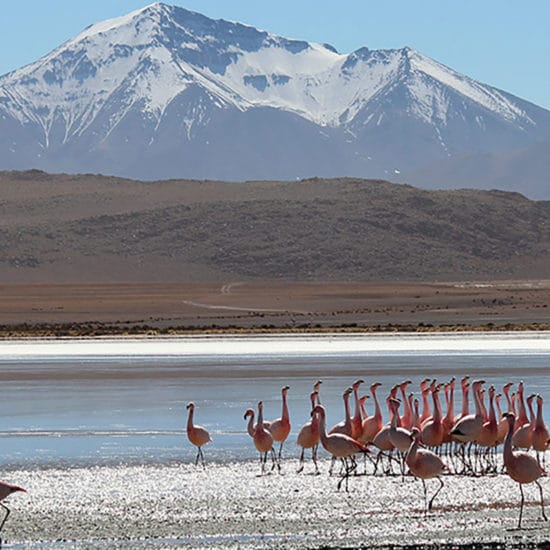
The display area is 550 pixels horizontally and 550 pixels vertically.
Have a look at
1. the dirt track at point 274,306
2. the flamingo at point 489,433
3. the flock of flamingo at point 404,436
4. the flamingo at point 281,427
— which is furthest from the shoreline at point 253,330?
the flamingo at point 489,433

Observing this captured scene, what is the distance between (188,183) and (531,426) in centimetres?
13677

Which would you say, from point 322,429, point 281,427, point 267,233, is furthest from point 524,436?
point 267,233

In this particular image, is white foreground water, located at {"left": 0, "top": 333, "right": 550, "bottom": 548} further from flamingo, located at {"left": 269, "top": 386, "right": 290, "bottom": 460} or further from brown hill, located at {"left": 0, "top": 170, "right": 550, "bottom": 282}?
brown hill, located at {"left": 0, "top": 170, "right": 550, "bottom": 282}

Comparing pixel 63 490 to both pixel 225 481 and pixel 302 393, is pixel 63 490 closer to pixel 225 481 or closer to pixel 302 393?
pixel 225 481

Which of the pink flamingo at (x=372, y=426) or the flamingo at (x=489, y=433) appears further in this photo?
the pink flamingo at (x=372, y=426)

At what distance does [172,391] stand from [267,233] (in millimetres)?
98554

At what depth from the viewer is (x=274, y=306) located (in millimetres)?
68562

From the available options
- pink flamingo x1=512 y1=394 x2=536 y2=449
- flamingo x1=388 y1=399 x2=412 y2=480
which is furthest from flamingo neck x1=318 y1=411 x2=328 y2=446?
pink flamingo x1=512 y1=394 x2=536 y2=449

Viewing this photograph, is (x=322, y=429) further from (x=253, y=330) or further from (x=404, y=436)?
(x=253, y=330)

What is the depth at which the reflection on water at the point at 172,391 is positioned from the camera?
19.3 m

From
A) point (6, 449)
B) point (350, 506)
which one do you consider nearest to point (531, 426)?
point (350, 506)

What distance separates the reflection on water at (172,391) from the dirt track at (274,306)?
1402 cm

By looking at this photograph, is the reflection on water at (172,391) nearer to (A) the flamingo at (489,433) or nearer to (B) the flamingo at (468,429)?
(B) the flamingo at (468,429)

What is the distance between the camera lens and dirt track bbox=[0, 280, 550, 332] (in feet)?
180
